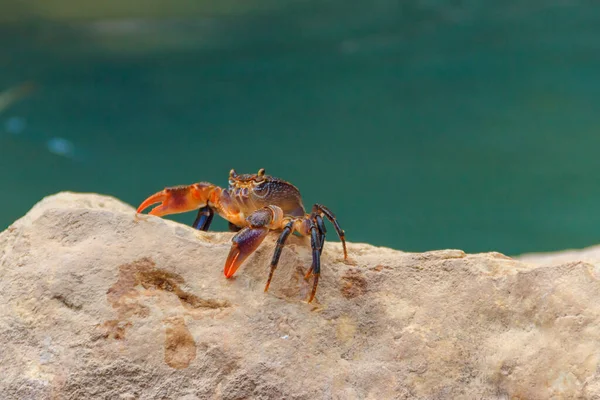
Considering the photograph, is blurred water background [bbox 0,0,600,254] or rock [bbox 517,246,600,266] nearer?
rock [bbox 517,246,600,266]

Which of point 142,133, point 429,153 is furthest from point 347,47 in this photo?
point 142,133

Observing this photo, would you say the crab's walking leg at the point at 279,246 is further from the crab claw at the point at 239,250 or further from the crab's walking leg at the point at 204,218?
the crab's walking leg at the point at 204,218

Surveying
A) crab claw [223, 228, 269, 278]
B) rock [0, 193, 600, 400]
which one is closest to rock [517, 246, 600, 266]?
rock [0, 193, 600, 400]

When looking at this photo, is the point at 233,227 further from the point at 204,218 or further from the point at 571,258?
the point at 571,258

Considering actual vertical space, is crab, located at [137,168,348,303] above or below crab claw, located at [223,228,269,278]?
above

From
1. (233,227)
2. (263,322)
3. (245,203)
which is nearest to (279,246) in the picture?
(263,322)

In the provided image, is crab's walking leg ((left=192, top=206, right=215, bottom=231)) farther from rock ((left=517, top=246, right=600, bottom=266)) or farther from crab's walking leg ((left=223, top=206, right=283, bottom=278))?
rock ((left=517, top=246, right=600, bottom=266))

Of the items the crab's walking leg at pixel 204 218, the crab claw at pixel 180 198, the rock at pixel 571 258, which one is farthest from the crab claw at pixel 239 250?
the rock at pixel 571 258
